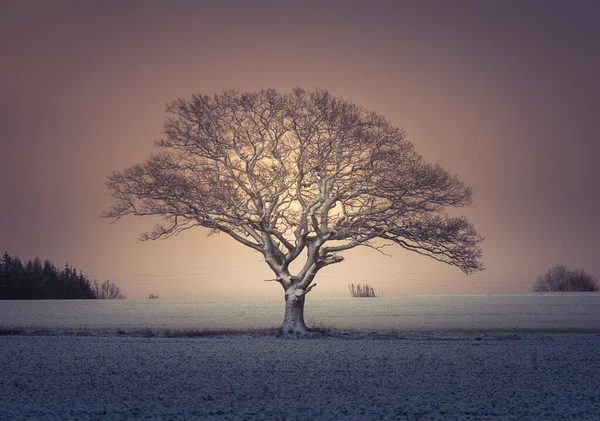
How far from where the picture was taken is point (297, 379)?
810 inches

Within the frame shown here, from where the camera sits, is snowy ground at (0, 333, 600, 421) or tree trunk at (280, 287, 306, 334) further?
tree trunk at (280, 287, 306, 334)

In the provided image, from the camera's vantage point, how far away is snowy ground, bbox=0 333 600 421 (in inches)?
622

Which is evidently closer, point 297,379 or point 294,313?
point 297,379

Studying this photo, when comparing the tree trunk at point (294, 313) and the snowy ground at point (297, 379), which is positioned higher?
the tree trunk at point (294, 313)

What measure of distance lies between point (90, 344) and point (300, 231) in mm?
10550

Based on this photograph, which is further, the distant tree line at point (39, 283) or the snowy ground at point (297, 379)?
the distant tree line at point (39, 283)

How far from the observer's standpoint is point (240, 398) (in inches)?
683

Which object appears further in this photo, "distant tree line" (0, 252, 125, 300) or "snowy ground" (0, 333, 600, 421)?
"distant tree line" (0, 252, 125, 300)

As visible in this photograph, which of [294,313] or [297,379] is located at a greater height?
[294,313]

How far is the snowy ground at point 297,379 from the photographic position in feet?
51.9

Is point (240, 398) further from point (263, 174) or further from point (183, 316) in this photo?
point (183, 316)

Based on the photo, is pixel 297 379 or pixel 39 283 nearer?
pixel 297 379

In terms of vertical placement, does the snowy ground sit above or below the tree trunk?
below

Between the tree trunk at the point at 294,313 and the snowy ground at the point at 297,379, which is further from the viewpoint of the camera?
the tree trunk at the point at 294,313
